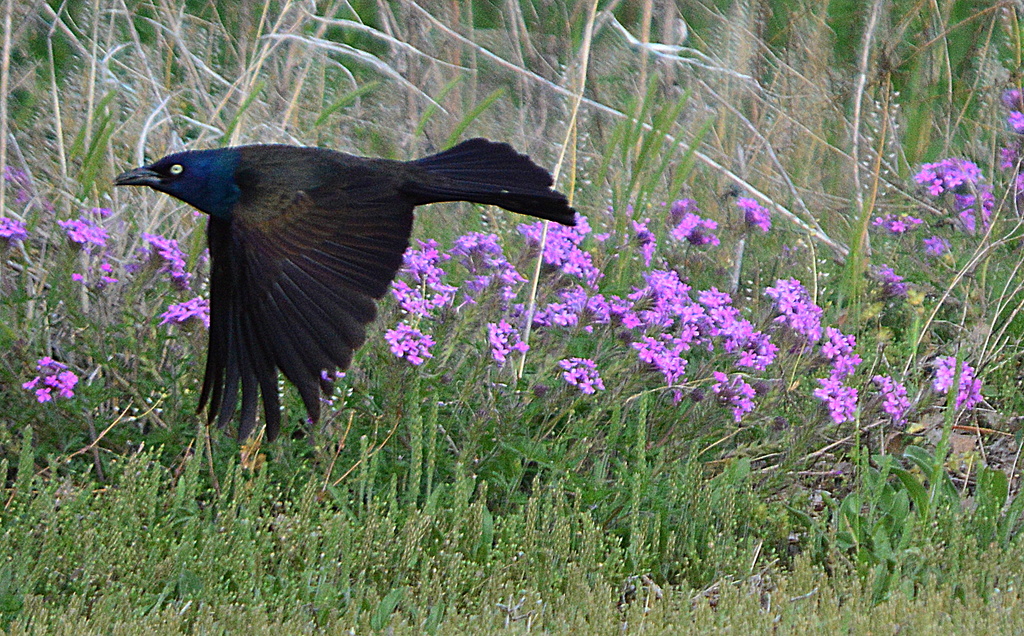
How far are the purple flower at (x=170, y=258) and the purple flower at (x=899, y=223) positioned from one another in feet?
6.69

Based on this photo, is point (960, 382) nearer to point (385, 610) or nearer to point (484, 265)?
point (484, 265)

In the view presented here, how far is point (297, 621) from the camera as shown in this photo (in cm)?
217

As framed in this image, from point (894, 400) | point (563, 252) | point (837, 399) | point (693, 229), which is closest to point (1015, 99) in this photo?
point (693, 229)

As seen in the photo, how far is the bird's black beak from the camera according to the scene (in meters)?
2.68

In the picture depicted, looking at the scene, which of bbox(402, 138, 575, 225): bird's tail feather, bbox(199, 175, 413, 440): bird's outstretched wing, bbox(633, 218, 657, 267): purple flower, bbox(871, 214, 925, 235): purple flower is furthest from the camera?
bbox(871, 214, 925, 235): purple flower

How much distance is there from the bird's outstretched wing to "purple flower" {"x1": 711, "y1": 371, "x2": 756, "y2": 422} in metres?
0.76

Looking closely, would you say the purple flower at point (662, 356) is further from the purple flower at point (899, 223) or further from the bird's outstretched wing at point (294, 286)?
the purple flower at point (899, 223)

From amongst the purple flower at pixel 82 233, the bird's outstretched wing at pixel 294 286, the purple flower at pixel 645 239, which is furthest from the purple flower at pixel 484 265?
the purple flower at pixel 82 233

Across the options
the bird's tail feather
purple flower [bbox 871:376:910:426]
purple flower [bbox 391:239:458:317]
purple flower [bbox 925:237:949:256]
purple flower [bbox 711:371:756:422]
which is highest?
the bird's tail feather

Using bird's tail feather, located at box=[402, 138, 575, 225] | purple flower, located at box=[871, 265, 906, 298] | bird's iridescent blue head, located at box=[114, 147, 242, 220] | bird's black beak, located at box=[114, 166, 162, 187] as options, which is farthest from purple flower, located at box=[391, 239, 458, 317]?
purple flower, located at box=[871, 265, 906, 298]

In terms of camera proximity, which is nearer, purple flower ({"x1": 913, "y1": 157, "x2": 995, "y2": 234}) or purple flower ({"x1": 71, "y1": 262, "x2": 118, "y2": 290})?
purple flower ({"x1": 71, "y1": 262, "x2": 118, "y2": 290})

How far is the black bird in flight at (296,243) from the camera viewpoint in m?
2.34

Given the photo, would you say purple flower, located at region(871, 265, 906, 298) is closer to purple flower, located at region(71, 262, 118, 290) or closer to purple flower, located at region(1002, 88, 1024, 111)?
purple flower, located at region(1002, 88, 1024, 111)

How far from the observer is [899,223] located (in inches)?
147
